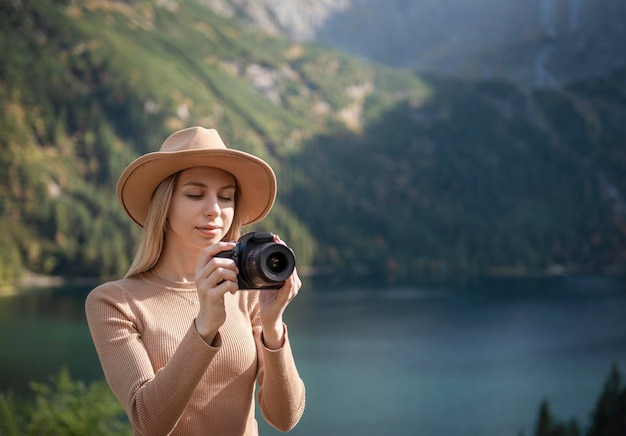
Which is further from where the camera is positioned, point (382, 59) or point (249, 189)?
point (382, 59)

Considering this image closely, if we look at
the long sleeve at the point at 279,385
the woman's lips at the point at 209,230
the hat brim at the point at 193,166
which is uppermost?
the hat brim at the point at 193,166

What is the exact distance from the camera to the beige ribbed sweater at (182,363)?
5.12 ft

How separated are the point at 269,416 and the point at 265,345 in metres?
0.26

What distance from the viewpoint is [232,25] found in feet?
442

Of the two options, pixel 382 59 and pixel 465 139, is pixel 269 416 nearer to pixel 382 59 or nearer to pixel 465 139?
pixel 465 139

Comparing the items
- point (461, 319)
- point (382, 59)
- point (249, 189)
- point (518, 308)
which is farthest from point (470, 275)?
point (382, 59)

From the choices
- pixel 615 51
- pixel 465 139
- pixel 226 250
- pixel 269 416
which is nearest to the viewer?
pixel 226 250

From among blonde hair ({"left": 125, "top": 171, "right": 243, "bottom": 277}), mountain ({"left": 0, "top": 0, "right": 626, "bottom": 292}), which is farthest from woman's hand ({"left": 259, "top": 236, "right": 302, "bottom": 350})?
mountain ({"left": 0, "top": 0, "right": 626, "bottom": 292})

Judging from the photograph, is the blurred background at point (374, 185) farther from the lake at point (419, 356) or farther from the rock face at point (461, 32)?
the rock face at point (461, 32)

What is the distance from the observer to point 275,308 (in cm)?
172

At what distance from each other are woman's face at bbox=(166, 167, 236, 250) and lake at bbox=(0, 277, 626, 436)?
1031 inches

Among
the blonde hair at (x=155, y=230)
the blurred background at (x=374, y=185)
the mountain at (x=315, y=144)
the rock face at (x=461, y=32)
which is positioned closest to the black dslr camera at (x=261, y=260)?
the blonde hair at (x=155, y=230)

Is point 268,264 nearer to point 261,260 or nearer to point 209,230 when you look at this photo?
point 261,260

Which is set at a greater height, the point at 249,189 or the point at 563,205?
the point at 563,205
